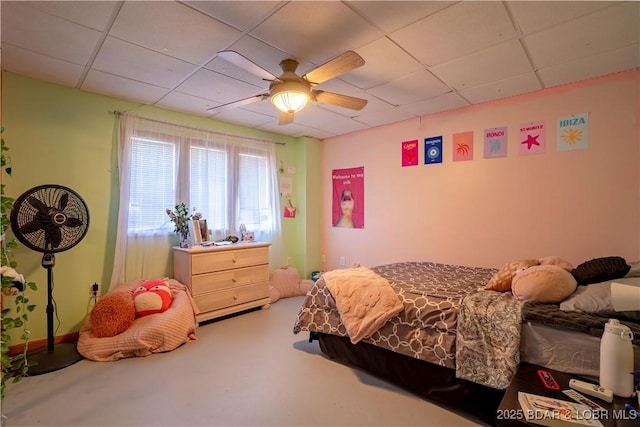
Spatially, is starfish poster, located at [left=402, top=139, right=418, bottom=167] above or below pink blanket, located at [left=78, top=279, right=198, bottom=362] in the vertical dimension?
above

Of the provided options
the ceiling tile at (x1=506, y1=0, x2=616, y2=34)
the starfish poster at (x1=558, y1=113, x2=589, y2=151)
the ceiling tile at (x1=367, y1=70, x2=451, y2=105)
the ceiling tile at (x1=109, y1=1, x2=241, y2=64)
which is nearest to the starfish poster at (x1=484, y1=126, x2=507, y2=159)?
the starfish poster at (x1=558, y1=113, x2=589, y2=151)

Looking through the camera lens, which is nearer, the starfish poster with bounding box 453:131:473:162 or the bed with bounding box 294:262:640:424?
the bed with bounding box 294:262:640:424

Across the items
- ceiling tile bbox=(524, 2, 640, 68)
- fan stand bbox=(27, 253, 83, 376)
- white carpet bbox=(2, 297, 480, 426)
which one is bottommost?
white carpet bbox=(2, 297, 480, 426)

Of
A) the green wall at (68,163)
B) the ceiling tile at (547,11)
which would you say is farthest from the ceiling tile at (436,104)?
the green wall at (68,163)

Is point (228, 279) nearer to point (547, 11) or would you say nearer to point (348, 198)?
point (348, 198)

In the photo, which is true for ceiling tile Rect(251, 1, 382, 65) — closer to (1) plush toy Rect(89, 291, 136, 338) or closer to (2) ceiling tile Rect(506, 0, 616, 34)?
(2) ceiling tile Rect(506, 0, 616, 34)

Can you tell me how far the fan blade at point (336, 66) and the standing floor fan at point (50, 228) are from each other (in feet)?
7.13

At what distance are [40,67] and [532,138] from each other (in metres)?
4.28

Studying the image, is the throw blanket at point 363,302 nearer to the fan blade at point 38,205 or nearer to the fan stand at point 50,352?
the fan stand at point 50,352

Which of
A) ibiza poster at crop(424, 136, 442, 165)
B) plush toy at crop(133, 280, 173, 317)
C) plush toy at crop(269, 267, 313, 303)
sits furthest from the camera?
plush toy at crop(269, 267, 313, 303)

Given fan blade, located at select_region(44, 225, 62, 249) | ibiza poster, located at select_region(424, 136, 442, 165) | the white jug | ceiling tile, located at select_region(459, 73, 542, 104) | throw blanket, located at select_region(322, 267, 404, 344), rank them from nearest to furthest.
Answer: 1. the white jug
2. throw blanket, located at select_region(322, 267, 404, 344)
3. fan blade, located at select_region(44, 225, 62, 249)
4. ceiling tile, located at select_region(459, 73, 542, 104)
5. ibiza poster, located at select_region(424, 136, 442, 165)

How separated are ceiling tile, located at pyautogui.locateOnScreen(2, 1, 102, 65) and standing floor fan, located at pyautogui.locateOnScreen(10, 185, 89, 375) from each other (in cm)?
100

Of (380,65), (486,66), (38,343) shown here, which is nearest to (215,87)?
(380,65)

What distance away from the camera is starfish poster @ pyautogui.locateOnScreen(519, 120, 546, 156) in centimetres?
284
